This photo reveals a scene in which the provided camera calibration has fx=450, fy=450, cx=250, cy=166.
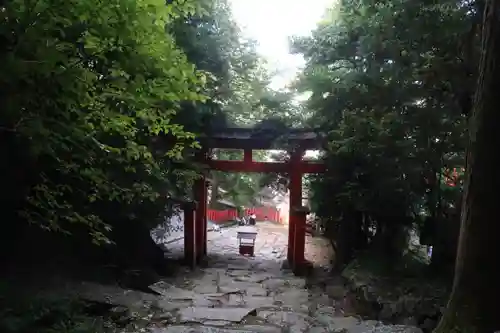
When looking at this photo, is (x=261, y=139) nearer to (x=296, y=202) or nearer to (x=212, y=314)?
(x=296, y=202)

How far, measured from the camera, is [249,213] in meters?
22.4

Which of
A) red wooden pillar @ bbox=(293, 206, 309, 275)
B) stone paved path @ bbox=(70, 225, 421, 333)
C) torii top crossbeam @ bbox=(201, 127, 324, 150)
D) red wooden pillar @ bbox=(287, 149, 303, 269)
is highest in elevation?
torii top crossbeam @ bbox=(201, 127, 324, 150)

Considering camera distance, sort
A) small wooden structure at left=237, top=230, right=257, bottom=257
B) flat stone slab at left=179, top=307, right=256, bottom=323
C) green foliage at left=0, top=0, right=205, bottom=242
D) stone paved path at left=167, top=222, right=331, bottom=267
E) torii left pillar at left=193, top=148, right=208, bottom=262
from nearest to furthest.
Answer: green foliage at left=0, top=0, right=205, bottom=242 → flat stone slab at left=179, top=307, right=256, bottom=323 → torii left pillar at left=193, top=148, right=208, bottom=262 → stone paved path at left=167, top=222, right=331, bottom=267 → small wooden structure at left=237, top=230, right=257, bottom=257

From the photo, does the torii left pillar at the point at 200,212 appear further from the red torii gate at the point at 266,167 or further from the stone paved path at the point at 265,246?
the stone paved path at the point at 265,246

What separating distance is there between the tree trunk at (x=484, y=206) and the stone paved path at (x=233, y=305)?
1.36 meters

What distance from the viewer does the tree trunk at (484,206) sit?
3730 mm

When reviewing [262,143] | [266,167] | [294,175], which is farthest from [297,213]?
[262,143]

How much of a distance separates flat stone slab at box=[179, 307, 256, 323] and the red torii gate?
12.0ft

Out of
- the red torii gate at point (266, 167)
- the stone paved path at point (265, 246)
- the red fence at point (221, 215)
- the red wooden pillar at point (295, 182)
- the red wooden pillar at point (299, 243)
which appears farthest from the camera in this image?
the red fence at point (221, 215)

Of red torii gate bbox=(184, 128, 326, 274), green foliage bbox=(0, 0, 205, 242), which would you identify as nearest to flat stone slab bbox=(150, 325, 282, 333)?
green foliage bbox=(0, 0, 205, 242)

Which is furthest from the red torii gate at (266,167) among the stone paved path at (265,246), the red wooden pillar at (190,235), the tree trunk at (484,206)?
the tree trunk at (484,206)

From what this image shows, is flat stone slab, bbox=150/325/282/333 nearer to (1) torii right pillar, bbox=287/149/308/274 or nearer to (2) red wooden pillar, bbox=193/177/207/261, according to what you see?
(1) torii right pillar, bbox=287/149/308/274

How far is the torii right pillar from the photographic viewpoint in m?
10.2

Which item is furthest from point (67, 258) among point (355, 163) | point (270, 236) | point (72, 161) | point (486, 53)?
point (270, 236)
